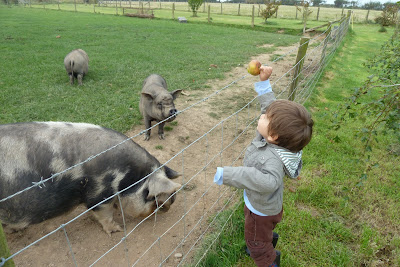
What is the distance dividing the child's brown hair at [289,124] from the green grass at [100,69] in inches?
163

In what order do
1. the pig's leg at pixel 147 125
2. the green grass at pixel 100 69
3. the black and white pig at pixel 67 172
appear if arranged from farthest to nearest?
the green grass at pixel 100 69, the pig's leg at pixel 147 125, the black and white pig at pixel 67 172

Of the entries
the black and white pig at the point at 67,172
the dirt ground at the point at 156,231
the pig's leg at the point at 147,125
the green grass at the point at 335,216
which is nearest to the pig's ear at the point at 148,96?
the pig's leg at the point at 147,125

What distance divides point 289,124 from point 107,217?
2405 millimetres

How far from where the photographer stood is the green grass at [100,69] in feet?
20.2

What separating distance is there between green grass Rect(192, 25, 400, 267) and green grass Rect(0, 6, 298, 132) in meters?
3.45

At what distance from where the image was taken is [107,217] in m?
3.29

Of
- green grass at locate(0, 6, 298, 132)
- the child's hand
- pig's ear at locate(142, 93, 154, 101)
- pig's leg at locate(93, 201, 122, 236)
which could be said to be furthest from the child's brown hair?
green grass at locate(0, 6, 298, 132)

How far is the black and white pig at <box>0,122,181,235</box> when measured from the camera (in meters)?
2.68

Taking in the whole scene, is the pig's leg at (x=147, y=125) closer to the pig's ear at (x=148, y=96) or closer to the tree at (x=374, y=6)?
the pig's ear at (x=148, y=96)

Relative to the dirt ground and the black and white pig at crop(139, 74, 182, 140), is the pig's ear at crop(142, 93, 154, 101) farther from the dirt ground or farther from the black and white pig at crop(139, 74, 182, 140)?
the dirt ground

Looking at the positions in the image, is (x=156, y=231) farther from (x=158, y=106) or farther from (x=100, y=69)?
(x=100, y=69)

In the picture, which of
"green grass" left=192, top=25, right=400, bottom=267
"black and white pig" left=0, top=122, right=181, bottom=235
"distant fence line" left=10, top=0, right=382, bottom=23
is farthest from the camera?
"distant fence line" left=10, top=0, right=382, bottom=23

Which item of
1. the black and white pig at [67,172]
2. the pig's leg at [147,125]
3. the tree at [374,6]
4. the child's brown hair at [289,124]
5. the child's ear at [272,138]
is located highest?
the tree at [374,6]

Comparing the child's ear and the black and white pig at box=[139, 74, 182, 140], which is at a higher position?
the child's ear
